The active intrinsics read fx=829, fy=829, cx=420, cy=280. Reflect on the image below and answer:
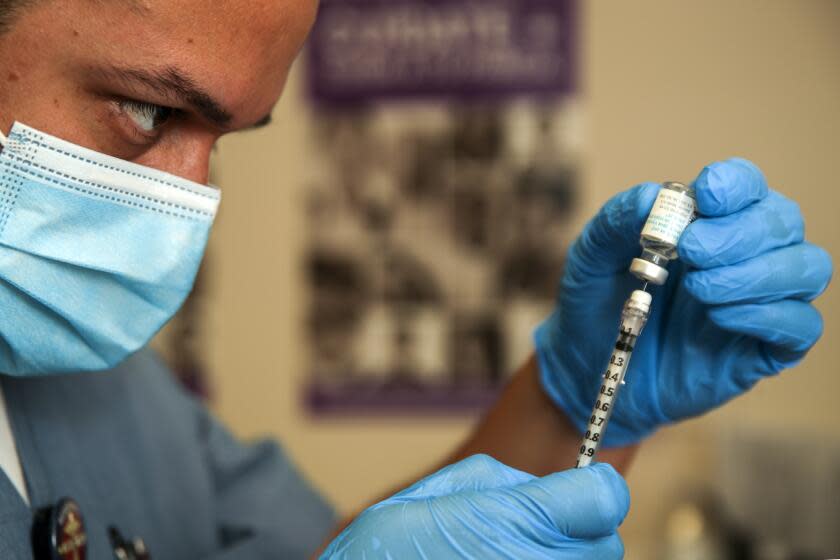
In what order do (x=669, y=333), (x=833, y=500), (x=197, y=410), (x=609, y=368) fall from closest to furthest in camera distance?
1. (x=609, y=368)
2. (x=669, y=333)
3. (x=197, y=410)
4. (x=833, y=500)

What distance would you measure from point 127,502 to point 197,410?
0.22 meters

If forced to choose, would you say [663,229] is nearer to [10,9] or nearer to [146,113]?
[146,113]

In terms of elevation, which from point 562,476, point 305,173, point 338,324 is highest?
point 305,173

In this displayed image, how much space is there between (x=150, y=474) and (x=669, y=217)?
76 centimetres

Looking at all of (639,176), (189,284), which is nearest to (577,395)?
(189,284)

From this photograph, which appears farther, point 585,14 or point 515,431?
point 585,14

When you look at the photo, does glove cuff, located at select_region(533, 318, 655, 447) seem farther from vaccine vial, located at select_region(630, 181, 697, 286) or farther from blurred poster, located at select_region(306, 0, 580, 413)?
blurred poster, located at select_region(306, 0, 580, 413)

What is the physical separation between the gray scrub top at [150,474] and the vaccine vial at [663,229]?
665 mm

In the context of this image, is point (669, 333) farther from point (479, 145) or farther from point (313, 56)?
point (313, 56)

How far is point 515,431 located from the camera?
3.38ft

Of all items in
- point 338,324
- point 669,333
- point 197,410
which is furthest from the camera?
point 338,324

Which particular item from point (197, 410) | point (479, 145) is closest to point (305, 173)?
point (479, 145)

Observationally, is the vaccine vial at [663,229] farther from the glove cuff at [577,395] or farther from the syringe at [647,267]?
the glove cuff at [577,395]

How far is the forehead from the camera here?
753 millimetres
